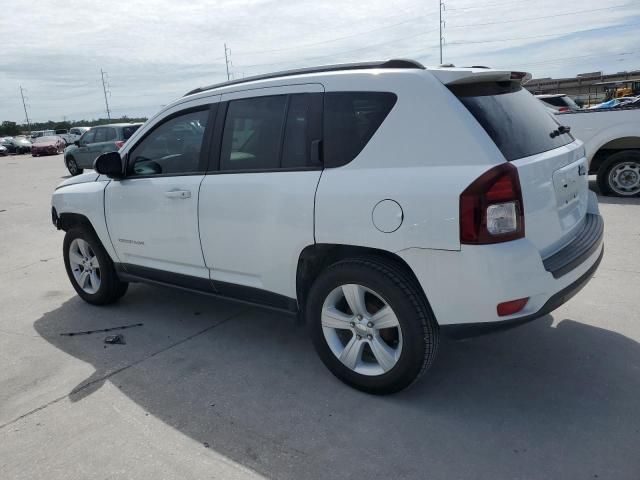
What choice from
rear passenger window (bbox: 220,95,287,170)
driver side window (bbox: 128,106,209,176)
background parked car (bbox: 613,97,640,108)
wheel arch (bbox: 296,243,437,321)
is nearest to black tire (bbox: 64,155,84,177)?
driver side window (bbox: 128,106,209,176)

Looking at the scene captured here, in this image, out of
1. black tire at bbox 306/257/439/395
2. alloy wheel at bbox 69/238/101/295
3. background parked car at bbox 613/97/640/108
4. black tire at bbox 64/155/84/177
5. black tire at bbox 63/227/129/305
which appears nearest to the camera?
black tire at bbox 306/257/439/395

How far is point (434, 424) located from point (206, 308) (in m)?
2.60

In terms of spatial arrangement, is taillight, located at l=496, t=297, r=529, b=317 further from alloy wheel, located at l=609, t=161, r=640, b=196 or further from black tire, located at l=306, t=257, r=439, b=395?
alloy wheel, located at l=609, t=161, r=640, b=196

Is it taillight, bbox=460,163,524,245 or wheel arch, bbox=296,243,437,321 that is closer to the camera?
taillight, bbox=460,163,524,245

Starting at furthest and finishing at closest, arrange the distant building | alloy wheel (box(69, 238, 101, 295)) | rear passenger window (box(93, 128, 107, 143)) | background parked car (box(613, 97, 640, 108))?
1. the distant building
2. rear passenger window (box(93, 128, 107, 143))
3. background parked car (box(613, 97, 640, 108))
4. alloy wheel (box(69, 238, 101, 295))

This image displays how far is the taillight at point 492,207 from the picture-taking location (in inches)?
102

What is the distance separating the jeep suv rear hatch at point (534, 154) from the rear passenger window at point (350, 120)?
41 centimetres

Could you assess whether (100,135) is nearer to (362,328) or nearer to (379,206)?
(362,328)

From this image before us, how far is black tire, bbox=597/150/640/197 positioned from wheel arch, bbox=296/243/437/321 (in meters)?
6.89

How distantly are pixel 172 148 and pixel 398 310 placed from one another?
2323 mm

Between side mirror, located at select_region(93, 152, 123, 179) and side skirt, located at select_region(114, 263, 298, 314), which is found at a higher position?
side mirror, located at select_region(93, 152, 123, 179)

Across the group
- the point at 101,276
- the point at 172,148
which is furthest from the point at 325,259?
the point at 101,276

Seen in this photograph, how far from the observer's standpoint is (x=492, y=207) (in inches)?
102

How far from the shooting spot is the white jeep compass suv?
267cm
